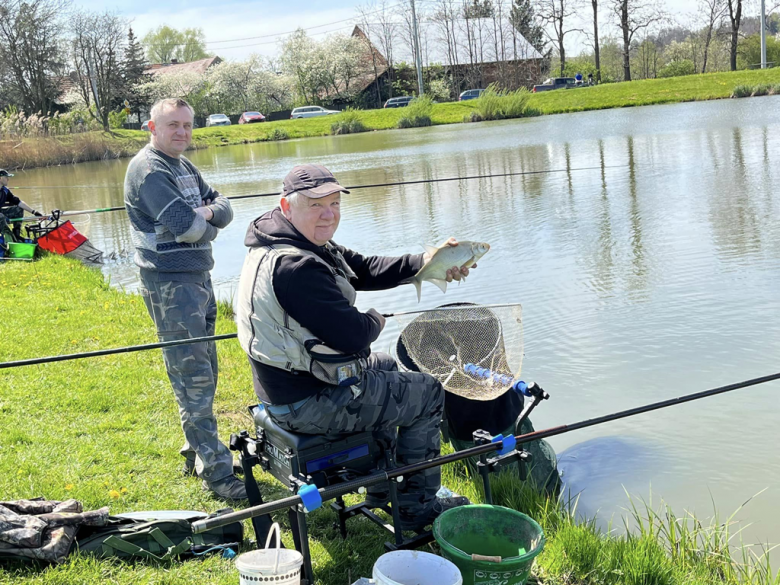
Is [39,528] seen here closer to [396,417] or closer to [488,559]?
[396,417]

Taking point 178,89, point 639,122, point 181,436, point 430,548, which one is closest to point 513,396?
point 430,548

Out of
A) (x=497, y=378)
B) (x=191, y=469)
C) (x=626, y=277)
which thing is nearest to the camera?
(x=497, y=378)

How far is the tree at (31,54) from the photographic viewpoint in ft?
144

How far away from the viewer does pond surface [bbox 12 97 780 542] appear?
438 centimetres

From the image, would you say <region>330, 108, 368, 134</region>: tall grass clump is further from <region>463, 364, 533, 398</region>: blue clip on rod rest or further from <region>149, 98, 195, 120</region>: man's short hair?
<region>463, 364, 533, 398</region>: blue clip on rod rest

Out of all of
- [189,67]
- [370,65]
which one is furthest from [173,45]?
[370,65]

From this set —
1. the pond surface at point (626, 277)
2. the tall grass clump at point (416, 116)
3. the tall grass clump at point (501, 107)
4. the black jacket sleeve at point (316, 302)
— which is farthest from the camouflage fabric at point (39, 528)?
the tall grass clump at point (416, 116)

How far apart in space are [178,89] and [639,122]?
46570 millimetres

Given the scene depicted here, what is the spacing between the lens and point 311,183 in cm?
289

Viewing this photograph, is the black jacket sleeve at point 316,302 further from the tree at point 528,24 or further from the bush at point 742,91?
the tree at point 528,24

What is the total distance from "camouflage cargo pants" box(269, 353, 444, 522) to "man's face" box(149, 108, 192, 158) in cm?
156

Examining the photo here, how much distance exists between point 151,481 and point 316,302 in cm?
181

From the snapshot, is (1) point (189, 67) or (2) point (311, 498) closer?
(2) point (311, 498)

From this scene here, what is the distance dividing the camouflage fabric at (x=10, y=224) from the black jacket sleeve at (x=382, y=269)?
960 cm
